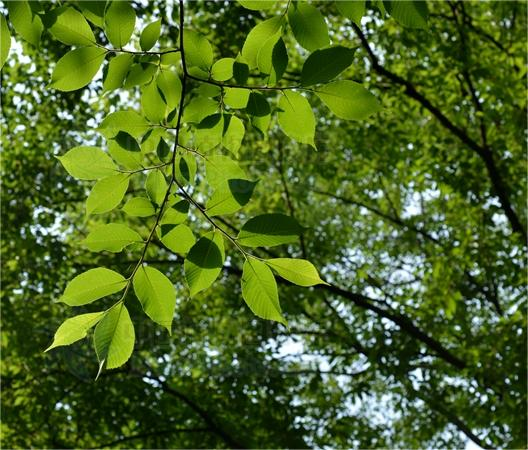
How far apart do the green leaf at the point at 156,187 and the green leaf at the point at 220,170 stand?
130 mm

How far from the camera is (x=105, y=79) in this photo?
4.97ft

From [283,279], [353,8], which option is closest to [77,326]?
[353,8]

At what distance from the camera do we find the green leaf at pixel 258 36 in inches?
56.1

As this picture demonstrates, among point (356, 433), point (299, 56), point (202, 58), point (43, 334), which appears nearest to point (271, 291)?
point (202, 58)

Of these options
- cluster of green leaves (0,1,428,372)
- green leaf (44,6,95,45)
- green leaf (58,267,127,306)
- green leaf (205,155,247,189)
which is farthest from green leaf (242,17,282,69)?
green leaf (58,267,127,306)

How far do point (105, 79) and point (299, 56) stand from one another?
8.02 metres

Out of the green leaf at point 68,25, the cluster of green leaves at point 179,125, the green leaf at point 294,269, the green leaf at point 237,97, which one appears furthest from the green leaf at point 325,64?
the green leaf at point 68,25

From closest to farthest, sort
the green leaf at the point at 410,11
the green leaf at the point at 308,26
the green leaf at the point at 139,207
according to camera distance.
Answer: the green leaf at the point at 410,11 < the green leaf at the point at 308,26 < the green leaf at the point at 139,207

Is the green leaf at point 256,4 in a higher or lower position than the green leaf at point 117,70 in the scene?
higher

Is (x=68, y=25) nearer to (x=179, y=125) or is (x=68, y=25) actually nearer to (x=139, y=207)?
(x=179, y=125)

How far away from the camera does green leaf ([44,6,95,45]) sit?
54.2 inches

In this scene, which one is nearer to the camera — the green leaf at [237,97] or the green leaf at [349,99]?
the green leaf at [349,99]

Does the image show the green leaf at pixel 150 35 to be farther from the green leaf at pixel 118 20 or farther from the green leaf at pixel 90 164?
the green leaf at pixel 90 164

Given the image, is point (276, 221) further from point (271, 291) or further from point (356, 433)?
point (356, 433)
